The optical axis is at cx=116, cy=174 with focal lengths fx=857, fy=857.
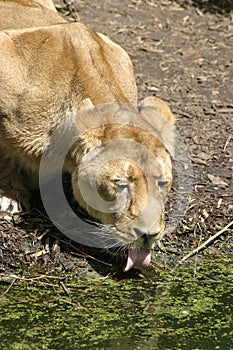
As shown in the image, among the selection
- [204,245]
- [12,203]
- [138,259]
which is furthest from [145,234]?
[12,203]

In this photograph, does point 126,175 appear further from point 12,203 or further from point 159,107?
point 12,203

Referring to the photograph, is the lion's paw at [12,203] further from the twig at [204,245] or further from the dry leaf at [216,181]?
the dry leaf at [216,181]

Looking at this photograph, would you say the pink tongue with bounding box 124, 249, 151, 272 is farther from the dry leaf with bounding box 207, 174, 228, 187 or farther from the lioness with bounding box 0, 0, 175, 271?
the dry leaf with bounding box 207, 174, 228, 187

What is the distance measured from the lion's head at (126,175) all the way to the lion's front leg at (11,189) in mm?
792

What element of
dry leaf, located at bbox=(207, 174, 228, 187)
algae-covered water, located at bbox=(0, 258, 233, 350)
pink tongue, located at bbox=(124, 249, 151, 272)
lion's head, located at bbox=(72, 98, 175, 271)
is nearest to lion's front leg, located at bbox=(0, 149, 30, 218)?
lion's head, located at bbox=(72, 98, 175, 271)

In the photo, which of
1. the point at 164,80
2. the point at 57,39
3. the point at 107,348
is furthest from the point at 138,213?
the point at 164,80

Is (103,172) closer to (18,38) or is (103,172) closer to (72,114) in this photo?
(72,114)

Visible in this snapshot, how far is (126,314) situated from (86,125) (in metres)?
1.42

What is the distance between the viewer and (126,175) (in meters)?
6.16

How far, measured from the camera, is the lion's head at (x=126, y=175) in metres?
6.16

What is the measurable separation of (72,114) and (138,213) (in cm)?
102

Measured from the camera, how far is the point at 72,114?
261 inches

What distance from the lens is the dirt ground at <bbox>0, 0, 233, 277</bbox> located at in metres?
6.75

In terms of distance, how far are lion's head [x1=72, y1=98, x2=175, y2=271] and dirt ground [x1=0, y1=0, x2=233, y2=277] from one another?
463 mm
